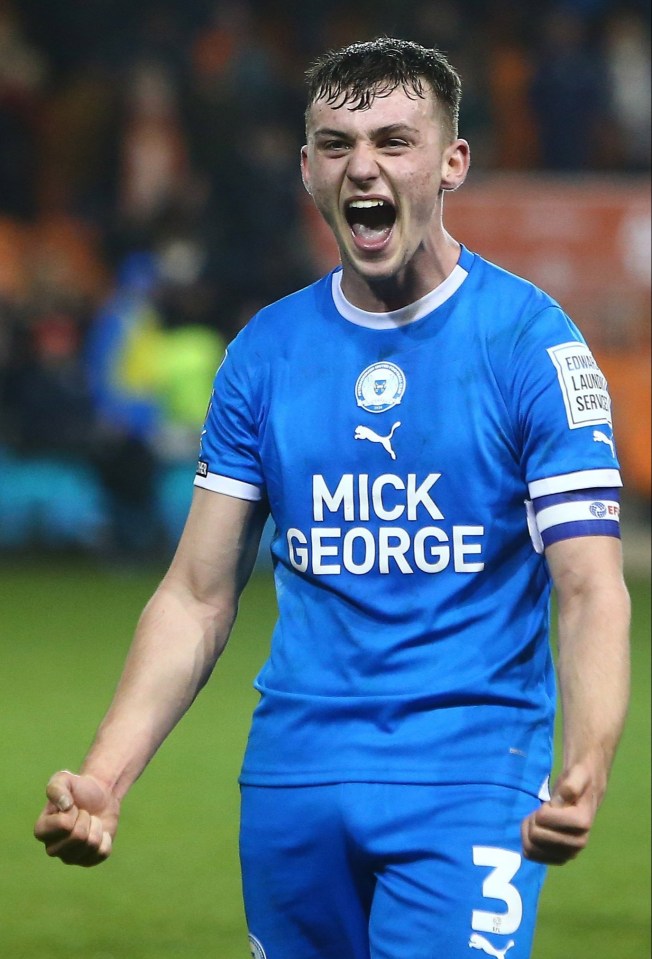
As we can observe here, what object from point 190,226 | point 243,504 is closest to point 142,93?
point 190,226

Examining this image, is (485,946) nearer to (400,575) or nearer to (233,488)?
(400,575)

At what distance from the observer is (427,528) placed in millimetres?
2973

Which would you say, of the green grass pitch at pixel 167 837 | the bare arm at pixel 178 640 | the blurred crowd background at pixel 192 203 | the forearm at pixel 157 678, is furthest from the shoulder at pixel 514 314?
the blurred crowd background at pixel 192 203

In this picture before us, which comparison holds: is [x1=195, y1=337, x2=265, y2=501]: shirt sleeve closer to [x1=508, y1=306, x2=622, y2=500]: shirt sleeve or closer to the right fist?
[x1=508, y1=306, x2=622, y2=500]: shirt sleeve

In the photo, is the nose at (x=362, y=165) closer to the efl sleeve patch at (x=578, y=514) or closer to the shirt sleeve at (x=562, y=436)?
the shirt sleeve at (x=562, y=436)

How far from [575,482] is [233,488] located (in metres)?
0.63

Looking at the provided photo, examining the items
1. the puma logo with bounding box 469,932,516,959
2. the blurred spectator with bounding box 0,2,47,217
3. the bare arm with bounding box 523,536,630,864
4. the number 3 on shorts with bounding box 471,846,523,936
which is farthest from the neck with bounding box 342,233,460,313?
the blurred spectator with bounding box 0,2,47,217

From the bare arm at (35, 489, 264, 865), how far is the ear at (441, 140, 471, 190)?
0.66 m

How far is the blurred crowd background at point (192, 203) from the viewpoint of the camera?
1355cm

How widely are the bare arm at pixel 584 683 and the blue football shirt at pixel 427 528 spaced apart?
7 cm

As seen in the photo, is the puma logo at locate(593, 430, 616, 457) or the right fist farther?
the puma logo at locate(593, 430, 616, 457)

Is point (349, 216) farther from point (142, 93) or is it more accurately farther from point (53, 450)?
point (142, 93)

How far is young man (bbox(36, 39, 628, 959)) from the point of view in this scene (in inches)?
113

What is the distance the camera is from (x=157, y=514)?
1356cm
